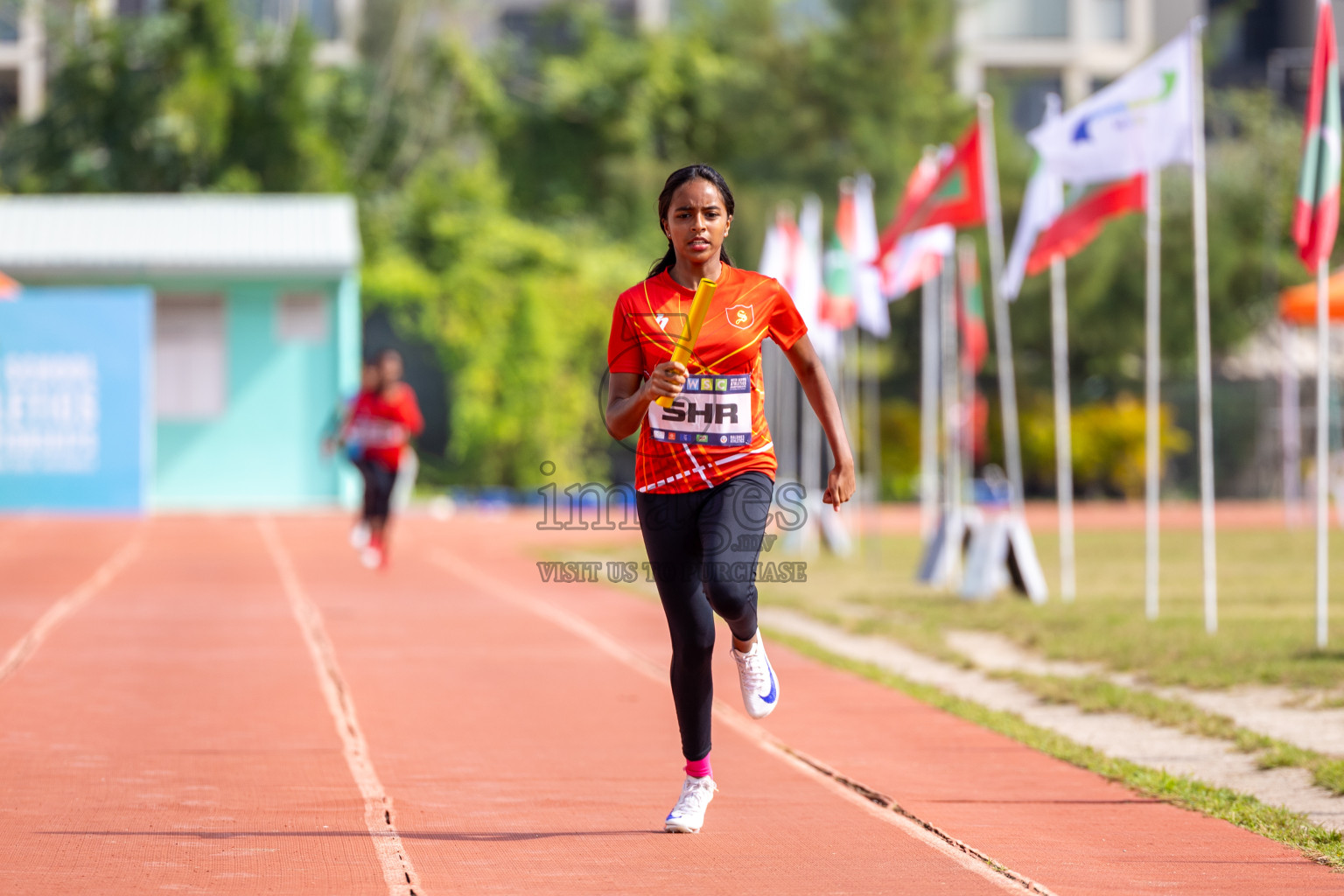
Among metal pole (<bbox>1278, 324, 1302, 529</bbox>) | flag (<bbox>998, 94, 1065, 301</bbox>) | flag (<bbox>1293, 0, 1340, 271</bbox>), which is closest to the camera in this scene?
flag (<bbox>1293, 0, 1340, 271</bbox>)

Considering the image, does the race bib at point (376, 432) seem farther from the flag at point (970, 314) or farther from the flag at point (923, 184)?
the flag at point (970, 314)

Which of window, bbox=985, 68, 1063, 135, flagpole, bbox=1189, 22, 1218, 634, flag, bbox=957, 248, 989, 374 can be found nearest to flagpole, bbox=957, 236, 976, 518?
flag, bbox=957, 248, 989, 374

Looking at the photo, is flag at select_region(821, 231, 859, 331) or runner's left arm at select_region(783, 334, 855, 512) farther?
flag at select_region(821, 231, 859, 331)

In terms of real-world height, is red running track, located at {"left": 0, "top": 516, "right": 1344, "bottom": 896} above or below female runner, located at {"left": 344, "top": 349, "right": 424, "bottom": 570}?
below

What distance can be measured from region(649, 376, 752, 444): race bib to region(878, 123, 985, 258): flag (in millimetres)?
10342

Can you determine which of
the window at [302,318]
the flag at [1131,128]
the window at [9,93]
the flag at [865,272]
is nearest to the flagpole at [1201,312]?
the flag at [1131,128]

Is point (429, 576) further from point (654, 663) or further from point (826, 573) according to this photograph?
point (654, 663)

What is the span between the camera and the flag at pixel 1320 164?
11320 millimetres

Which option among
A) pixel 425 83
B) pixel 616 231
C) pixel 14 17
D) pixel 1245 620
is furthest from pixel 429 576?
pixel 14 17

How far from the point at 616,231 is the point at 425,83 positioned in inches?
268

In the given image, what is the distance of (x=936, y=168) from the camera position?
18.2 metres

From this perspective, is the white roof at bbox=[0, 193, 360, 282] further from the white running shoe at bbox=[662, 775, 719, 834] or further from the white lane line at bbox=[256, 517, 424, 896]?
the white running shoe at bbox=[662, 775, 719, 834]

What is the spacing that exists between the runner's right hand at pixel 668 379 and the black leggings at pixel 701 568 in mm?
464

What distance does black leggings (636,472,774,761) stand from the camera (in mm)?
5848
